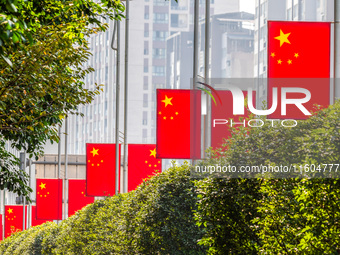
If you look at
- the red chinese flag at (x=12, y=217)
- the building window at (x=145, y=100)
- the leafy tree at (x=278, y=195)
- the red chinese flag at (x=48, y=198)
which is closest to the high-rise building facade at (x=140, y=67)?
the building window at (x=145, y=100)

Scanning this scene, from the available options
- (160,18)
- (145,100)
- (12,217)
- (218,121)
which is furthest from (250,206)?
(160,18)

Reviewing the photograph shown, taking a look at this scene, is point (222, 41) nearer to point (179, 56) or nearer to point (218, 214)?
point (179, 56)

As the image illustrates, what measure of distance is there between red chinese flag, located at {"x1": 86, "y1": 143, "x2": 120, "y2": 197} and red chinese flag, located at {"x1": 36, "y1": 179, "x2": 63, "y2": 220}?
800cm

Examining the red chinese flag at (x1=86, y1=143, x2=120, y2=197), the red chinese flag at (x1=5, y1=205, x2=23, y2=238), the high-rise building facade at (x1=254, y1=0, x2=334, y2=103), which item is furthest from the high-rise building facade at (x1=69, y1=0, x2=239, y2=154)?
the red chinese flag at (x1=86, y1=143, x2=120, y2=197)

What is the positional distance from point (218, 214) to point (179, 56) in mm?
111747

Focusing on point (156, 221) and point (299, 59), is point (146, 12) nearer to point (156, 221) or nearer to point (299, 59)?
point (156, 221)

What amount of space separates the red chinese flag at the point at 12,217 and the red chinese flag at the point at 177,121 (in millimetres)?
28597

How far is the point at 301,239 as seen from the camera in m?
8.78

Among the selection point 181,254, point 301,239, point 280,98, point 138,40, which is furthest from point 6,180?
point 138,40

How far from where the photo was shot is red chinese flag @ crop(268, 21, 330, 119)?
13.1m

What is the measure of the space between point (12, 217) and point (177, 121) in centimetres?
2920

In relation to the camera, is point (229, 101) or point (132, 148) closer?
point (229, 101)

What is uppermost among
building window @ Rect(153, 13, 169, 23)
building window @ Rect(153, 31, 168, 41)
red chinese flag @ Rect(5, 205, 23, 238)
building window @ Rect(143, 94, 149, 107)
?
building window @ Rect(153, 13, 169, 23)

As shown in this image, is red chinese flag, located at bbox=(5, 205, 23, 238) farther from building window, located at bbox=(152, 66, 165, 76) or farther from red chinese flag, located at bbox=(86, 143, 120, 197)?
building window, located at bbox=(152, 66, 165, 76)
